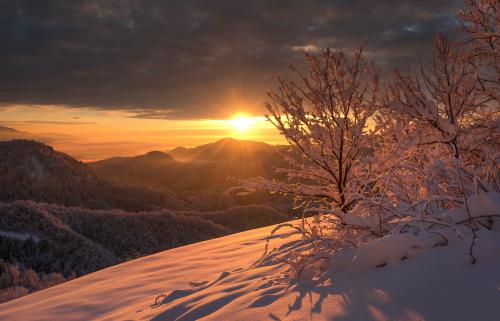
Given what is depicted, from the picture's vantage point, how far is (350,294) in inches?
101

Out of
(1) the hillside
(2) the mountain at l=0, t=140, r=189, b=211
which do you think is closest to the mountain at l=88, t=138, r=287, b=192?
(2) the mountain at l=0, t=140, r=189, b=211

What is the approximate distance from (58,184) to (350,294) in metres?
41.1

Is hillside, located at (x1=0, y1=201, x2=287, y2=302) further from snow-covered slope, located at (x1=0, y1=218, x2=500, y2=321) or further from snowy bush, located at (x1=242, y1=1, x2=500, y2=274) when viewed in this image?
snowy bush, located at (x1=242, y1=1, x2=500, y2=274)

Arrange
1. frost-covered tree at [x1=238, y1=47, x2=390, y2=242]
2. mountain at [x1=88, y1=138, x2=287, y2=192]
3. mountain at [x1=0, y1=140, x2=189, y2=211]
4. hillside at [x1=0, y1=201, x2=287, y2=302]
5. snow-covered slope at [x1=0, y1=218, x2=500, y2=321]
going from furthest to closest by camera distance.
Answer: mountain at [x1=88, y1=138, x2=287, y2=192] < mountain at [x1=0, y1=140, x2=189, y2=211] < hillside at [x1=0, y1=201, x2=287, y2=302] < frost-covered tree at [x1=238, y1=47, x2=390, y2=242] < snow-covered slope at [x1=0, y1=218, x2=500, y2=321]

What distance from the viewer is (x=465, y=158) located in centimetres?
461

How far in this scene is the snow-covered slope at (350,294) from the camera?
7.24 feet

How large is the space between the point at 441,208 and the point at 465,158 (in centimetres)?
161

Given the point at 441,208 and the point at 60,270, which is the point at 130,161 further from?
the point at 441,208

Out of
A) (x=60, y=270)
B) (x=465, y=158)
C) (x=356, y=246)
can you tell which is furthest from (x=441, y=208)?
(x=60, y=270)

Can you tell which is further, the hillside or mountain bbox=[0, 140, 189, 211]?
mountain bbox=[0, 140, 189, 211]

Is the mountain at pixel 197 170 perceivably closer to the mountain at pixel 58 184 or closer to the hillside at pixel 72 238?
the mountain at pixel 58 184

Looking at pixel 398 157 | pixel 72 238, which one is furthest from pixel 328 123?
pixel 72 238

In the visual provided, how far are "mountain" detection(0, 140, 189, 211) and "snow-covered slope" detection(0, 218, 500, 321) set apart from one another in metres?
33.4

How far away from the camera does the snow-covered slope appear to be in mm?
2207
